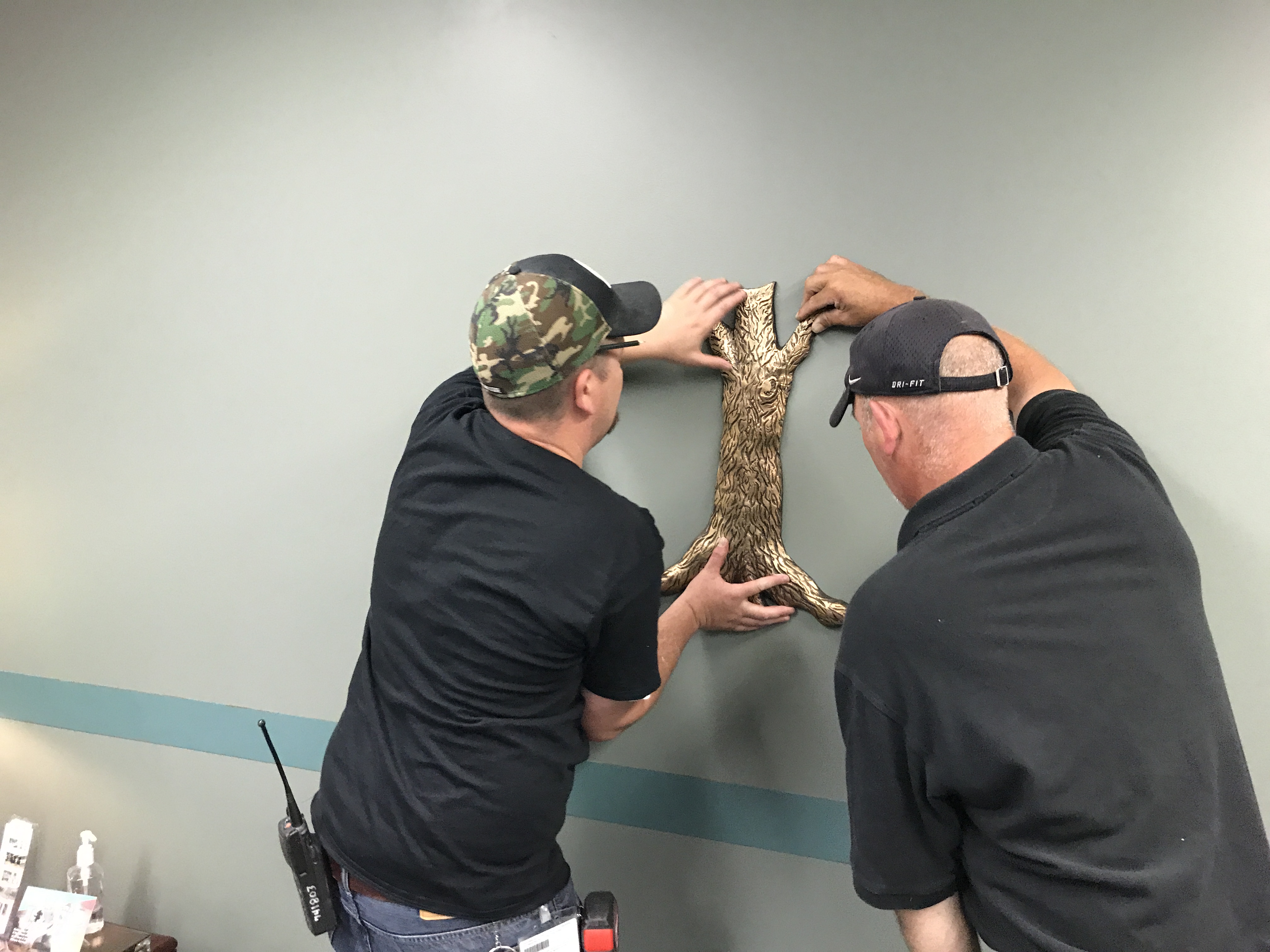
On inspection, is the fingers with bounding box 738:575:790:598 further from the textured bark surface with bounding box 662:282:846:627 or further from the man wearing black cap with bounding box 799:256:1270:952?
the man wearing black cap with bounding box 799:256:1270:952

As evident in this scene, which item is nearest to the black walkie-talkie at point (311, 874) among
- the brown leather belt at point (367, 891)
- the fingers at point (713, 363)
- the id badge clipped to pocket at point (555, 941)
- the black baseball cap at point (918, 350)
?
the brown leather belt at point (367, 891)

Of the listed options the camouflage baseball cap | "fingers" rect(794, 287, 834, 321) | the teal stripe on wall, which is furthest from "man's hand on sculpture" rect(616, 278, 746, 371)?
the teal stripe on wall

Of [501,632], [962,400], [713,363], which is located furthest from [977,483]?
[501,632]

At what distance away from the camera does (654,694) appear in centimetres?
123

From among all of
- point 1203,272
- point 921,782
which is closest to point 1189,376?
point 1203,272

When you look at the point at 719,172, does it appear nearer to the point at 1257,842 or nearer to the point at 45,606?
the point at 1257,842

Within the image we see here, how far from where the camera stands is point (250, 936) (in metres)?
1.81

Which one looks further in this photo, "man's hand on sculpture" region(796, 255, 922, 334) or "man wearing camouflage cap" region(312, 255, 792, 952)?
"man's hand on sculpture" region(796, 255, 922, 334)

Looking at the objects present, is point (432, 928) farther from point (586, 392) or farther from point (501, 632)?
point (586, 392)

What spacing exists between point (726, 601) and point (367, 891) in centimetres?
72

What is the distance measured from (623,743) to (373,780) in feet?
1.66

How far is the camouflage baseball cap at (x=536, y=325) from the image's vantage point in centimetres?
104

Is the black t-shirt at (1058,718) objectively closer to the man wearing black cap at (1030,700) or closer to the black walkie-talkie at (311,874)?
the man wearing black cap at (1030,700)

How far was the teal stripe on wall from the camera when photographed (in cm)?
139
